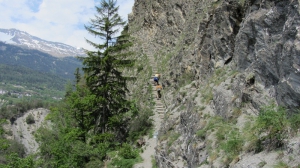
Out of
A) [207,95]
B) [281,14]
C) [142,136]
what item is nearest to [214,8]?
[207,95]

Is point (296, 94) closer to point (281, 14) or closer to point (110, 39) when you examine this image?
point (281, 14)

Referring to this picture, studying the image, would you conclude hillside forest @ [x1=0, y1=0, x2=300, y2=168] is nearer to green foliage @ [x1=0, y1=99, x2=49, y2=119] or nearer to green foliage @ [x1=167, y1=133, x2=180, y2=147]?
green foliage @ [x1=167, y1=133, x2=180, y2=147]

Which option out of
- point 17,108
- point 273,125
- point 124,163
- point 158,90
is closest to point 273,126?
point 273,125

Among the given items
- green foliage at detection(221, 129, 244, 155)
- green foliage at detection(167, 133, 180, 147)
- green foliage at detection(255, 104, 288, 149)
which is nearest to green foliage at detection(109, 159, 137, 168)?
green foliage at detection(167, 133, 180, 147)

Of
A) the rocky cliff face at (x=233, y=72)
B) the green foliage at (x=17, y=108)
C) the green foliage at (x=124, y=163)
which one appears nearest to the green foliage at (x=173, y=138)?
the rocky cliff face at (x=233, y=72)

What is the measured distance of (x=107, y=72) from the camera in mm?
17828

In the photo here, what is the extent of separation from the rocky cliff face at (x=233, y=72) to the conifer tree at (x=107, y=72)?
3.85 metres

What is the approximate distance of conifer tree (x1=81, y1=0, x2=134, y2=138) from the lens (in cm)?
1761

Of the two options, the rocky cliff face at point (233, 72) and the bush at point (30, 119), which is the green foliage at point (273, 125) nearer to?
the rocky cliff face at point (233, 72)

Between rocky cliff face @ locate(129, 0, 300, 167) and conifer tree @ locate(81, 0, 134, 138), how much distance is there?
3854 mm

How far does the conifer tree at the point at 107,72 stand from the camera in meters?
17.6

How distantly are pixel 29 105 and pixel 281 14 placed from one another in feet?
407

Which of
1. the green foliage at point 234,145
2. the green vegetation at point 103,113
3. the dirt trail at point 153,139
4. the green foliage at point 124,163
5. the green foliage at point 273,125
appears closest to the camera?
the green foliage at point 273,125

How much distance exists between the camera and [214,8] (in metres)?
14.9
